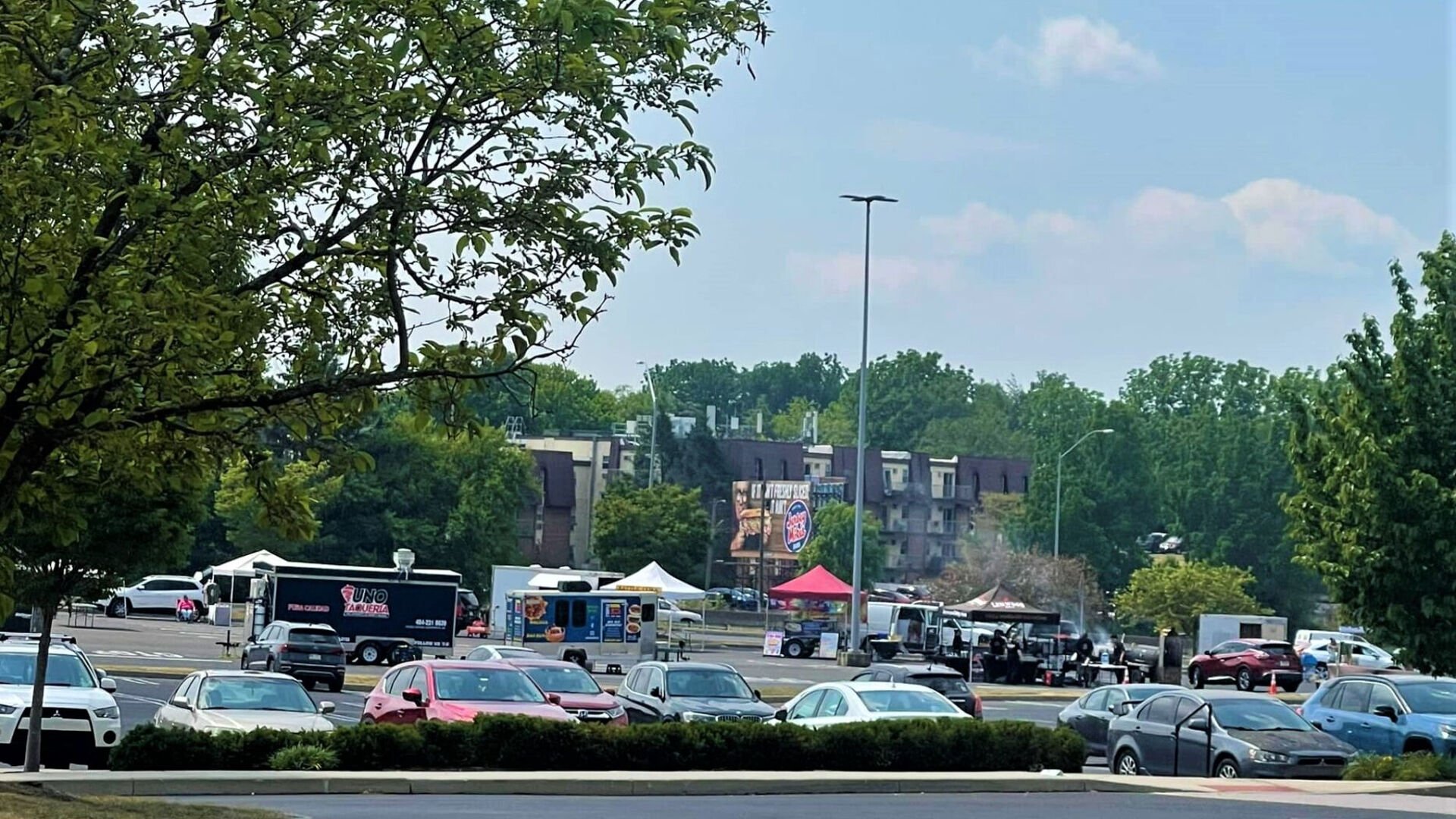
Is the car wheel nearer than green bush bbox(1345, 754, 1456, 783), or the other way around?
green bush bbox(1345, 754, 1456, 783)

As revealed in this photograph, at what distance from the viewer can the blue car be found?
1061 inches

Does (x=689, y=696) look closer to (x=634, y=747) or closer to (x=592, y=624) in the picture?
(x=634, y=747)

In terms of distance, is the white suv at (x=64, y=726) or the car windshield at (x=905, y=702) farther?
the car windshield at (x=905, y=702)

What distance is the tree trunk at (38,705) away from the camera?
20.9 m

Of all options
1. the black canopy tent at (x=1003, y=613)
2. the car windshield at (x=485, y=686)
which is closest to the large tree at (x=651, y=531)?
the black canopy tent at (x=1003, y=613)

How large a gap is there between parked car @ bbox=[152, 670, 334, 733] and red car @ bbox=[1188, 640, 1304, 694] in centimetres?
3933

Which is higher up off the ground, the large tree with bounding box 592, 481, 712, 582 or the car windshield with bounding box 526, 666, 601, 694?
the large tree with bounding box 592, 481, 712, 582

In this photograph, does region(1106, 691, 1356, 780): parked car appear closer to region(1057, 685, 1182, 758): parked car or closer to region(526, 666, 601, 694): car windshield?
region(1057, 685, 1182, 758): parked car

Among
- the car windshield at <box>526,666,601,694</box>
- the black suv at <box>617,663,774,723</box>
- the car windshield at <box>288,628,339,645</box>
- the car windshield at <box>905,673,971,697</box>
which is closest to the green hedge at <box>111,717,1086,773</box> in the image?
the black suv at <box>617,663,774,723</box>

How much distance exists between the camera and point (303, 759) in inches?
816

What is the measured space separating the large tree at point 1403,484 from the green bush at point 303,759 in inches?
545

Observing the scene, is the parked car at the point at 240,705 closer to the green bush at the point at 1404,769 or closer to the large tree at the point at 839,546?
the green bush at the point at 1404,769

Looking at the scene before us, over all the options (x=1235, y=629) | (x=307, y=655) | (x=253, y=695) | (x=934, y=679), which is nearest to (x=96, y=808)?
(x=253, y=695)

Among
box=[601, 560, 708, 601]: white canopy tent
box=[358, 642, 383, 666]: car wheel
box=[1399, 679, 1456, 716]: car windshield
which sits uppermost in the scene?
box=[601, 560, 708, 601]: white canopy tent
